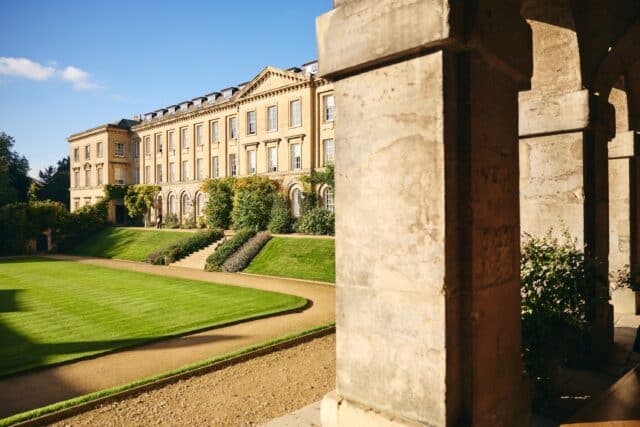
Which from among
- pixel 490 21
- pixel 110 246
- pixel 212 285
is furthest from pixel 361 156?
pixel 110 246

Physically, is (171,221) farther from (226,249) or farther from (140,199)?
(226,249)

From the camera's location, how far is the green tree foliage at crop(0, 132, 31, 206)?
45406 mm

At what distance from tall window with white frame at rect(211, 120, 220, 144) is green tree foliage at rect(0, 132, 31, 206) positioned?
24562 mm

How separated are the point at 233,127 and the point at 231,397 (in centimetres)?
3369

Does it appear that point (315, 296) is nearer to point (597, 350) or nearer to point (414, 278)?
point (597, 350)

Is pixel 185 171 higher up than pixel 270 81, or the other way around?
pixel 270 81

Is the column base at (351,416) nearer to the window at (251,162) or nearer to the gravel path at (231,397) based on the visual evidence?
the gravel path at (231,397)

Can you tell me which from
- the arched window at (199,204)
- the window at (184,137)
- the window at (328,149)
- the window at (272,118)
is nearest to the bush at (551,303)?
the window at (328,149)

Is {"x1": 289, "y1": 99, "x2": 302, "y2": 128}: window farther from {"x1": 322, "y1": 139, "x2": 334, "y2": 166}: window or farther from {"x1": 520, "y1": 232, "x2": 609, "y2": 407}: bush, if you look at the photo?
{"x1": 520, "y1": 232, "x2": 609, "y2": 407}: bush

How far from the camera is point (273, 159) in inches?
1364

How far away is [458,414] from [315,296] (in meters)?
13.6

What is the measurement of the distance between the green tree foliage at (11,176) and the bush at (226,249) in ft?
109

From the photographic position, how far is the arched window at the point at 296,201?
3197 centimetres

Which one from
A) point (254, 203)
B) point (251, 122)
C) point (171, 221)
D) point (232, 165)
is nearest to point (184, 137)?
point (232, 165)
